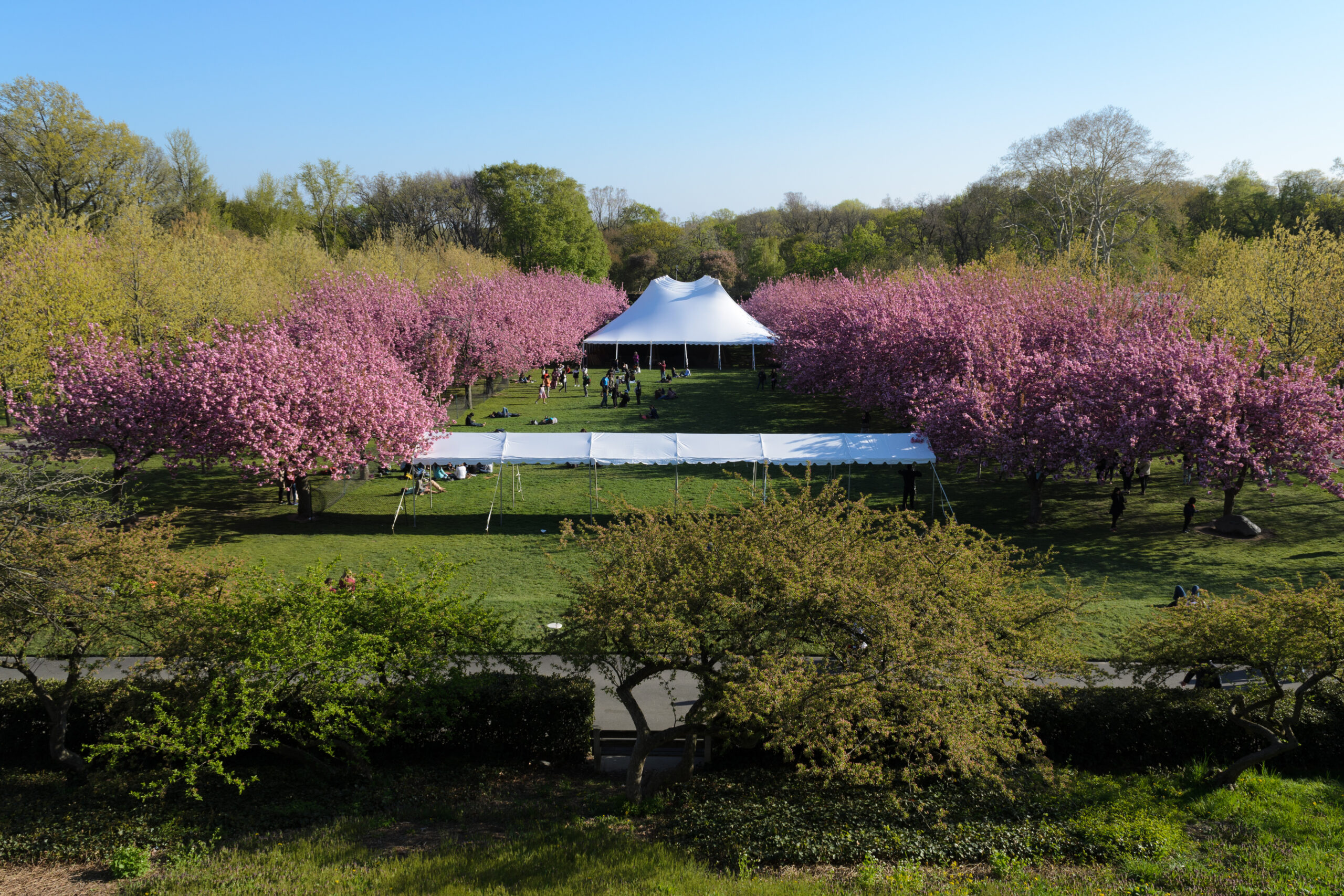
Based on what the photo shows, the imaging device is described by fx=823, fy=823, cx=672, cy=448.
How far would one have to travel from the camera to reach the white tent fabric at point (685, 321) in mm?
56719

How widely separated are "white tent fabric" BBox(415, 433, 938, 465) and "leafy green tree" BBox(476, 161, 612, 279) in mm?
50688

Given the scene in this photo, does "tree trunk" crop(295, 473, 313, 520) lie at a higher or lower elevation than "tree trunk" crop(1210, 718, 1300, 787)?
higher

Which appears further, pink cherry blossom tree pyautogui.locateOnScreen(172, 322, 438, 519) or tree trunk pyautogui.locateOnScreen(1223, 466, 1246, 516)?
tree trunk pyautogui.locateOnScreen(1223, 466, 1246, 516)

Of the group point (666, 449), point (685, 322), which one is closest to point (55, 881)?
point (666, 449)

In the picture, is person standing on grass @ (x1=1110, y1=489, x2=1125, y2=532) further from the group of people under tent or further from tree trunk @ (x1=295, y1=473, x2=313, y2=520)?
tree trunk @ (x1=295, y1=473, x2=313, y2=520)

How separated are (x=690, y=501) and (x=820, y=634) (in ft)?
26.6

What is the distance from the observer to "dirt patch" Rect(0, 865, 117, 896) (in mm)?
8539

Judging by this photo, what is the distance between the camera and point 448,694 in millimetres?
10828

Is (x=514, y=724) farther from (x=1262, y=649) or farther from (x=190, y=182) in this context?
(x=190, y=182)

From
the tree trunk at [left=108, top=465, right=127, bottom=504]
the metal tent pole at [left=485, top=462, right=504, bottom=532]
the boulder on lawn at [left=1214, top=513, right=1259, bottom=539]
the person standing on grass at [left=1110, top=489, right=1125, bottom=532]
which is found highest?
the tree trunk at [left=108, top=465, right=127, bottom=504]

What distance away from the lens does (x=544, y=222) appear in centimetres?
7644

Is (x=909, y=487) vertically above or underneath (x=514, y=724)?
above

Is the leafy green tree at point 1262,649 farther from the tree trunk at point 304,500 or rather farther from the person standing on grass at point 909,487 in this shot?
the tree trunk at point 304,500

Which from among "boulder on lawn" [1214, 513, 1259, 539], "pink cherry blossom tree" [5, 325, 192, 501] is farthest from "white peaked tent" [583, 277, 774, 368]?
"boulder on lawn" [1214, 513, 1259, 539]
